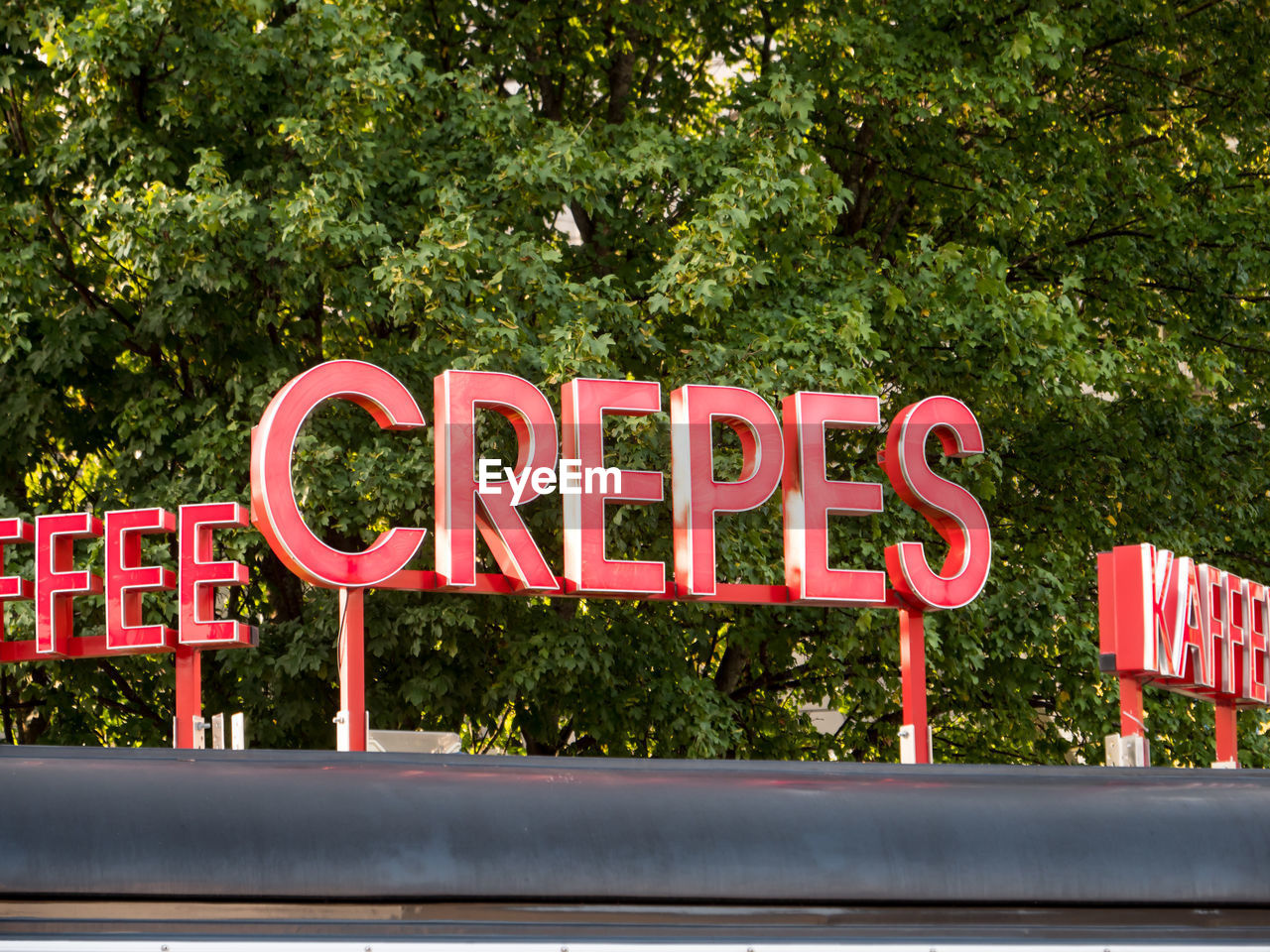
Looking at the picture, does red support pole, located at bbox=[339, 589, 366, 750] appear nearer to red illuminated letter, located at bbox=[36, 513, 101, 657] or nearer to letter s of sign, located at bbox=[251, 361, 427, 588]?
letter s of sign, located at bbox=[251, 361, 427, 588]

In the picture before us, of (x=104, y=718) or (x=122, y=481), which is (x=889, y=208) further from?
(x=104, y=718)

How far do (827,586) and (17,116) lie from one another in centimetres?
872

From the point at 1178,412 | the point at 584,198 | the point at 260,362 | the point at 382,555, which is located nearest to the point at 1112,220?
the point at 1178,412

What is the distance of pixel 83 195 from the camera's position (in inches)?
542

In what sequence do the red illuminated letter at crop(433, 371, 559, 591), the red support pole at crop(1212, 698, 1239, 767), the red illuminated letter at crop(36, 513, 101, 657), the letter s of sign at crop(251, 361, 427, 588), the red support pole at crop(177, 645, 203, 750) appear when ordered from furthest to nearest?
the red illuminated letter at crop(36, 513, 101, 657), the red illuminated letter at crop(433, 371, 559, 591), the red support pole at crop(1212, 698, 1239, 767), the letter s of sign at crop(251, 361, 427, 588), the red support pole at crop(177, 645, 203, 750)

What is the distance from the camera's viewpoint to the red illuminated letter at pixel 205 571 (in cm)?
956

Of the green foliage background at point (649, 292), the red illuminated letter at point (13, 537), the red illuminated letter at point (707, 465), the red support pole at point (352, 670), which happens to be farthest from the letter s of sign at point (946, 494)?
the red illuminated letter at point (13, 537)

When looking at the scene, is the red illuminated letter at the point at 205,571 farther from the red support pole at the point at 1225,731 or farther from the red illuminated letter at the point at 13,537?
the red support pole at the point at 1225,731

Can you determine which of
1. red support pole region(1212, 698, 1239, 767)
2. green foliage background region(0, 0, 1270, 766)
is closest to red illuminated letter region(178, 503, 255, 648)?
green foliage background region(0, 0, 1270, 766)

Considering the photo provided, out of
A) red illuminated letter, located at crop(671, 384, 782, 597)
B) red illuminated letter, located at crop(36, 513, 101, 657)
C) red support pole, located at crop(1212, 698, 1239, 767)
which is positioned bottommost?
red support pole, located at crop(1212, 698, 1239, 767)

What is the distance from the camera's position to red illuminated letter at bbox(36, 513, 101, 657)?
1055 centimetres

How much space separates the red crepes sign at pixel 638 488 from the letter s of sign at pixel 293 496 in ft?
0.04

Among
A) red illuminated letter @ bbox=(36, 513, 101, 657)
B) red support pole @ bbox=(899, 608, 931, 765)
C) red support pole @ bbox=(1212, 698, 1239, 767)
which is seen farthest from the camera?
red illuminated letter @ bbox=(36, 513, 101, 657)

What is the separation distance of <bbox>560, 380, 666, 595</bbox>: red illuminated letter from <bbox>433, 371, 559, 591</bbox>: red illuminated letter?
24 centimetres
